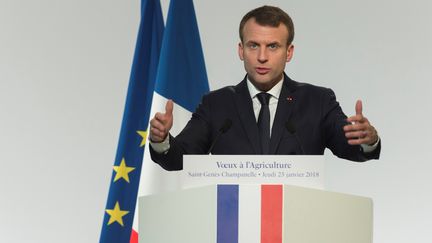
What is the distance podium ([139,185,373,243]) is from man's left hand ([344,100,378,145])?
0.18 metres

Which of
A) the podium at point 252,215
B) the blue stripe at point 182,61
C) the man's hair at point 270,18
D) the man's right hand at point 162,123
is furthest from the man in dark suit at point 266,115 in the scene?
the blue stripe at point 182,61

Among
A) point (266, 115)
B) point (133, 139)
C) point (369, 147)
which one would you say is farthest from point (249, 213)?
point (133, 139)

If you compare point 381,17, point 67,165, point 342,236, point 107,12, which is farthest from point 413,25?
point 342,236

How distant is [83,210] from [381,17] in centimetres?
213

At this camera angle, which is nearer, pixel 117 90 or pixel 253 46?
pixel 253 46

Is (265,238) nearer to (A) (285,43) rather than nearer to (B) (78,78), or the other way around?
(A) (285,43)

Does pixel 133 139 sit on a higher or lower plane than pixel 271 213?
higher

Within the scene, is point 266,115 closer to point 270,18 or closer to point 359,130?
point 270,18

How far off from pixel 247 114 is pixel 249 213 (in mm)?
644

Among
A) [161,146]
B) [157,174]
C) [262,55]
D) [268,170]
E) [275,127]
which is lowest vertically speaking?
Answer: [268,170]

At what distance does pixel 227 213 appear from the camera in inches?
77.2

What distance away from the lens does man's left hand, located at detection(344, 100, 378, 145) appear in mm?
2146

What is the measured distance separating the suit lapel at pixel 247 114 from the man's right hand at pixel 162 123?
0.34 meters

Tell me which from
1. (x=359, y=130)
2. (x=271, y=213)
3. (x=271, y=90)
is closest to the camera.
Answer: (x=271, y=213)
